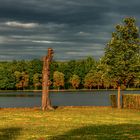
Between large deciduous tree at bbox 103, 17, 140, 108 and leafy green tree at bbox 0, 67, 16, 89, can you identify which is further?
leafy green tree at bbox 0, 67, 16, 89

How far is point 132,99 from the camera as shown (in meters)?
53.0

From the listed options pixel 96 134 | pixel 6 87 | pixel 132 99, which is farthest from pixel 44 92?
pixel 6 87

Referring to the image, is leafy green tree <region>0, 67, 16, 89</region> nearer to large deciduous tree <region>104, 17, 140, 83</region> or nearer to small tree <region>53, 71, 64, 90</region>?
small tree <region>53, 71, 64, 90</region>

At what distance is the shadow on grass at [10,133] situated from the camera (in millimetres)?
23703

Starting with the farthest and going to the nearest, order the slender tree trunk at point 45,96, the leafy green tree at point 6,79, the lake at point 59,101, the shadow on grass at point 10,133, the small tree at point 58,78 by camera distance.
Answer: the small tree at point 58,78, the leafy green tree at point 6,79, the lake at point 59,101, the slender tree trunk at point 45,96, the shadow on grass at point 10,133

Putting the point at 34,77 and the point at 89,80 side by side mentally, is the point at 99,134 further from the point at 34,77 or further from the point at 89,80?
the point at 89,80

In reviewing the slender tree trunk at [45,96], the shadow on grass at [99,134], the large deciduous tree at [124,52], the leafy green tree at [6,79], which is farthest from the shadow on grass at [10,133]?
the leafy green tree at [6,79]

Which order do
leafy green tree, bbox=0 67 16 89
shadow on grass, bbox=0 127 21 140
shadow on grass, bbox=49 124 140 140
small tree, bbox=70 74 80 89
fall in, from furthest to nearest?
small tree, bbox=70 74 80 89 < leafy green tree, bbox=0 67 16 89 < shadow on grass, bbox=0 127 21 140 < shadow on grass, bbox=49 124 140 140

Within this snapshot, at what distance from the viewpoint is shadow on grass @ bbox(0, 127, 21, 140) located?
2370 cm

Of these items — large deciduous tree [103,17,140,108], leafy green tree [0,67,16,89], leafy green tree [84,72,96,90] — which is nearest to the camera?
large deciduous tree [103,17,140,108]

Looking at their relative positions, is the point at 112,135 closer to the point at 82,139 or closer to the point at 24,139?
the point at 82,139

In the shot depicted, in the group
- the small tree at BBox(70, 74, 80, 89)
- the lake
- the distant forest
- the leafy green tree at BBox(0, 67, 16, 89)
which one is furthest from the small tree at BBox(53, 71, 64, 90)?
the lake

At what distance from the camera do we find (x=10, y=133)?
25688 mm

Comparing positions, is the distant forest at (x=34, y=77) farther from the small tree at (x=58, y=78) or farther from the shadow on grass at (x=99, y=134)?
the shadow on grass at (x=99, y=134)
